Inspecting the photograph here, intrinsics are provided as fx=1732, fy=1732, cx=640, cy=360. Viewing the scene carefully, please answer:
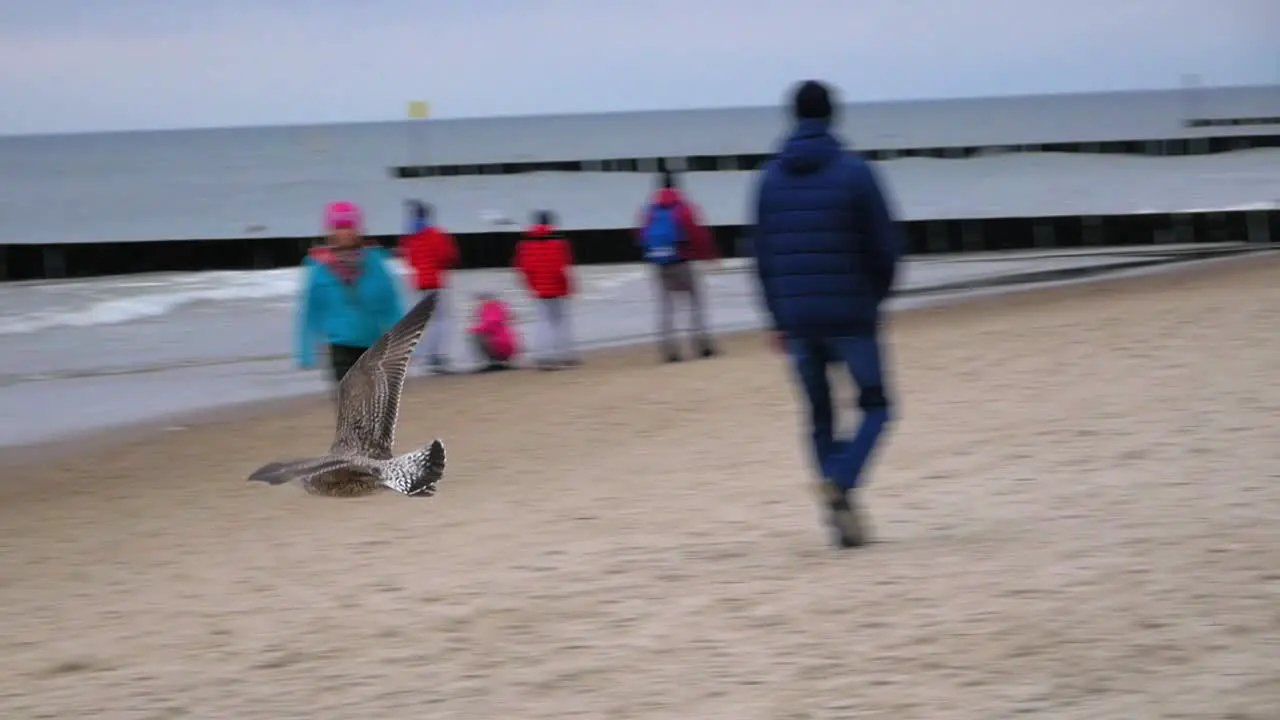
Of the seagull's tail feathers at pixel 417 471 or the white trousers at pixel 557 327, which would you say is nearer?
the seagull's tail feathers at pixel 417 471

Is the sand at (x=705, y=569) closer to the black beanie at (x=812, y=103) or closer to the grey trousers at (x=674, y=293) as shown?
the black beanie at (x=812, y=103)

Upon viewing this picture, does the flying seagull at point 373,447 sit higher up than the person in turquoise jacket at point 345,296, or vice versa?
the person in turquoise jacket at point 345,296

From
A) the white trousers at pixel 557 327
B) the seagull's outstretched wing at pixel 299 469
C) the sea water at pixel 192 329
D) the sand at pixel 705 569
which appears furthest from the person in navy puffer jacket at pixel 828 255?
the white trousers at pixel 557 327

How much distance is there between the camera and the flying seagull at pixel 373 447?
7660 millimetres

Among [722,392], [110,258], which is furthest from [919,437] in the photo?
[110,258]

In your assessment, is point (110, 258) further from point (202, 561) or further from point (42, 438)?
point (202, 561)

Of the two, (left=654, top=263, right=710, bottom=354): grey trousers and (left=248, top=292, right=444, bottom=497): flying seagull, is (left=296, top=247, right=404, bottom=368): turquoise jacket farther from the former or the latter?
(left=654, top=263, right=710, bottom=354): grey trousers

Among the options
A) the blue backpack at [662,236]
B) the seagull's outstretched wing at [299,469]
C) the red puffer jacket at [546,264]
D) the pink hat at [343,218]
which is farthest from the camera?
the red puffer jacket at [546,264]

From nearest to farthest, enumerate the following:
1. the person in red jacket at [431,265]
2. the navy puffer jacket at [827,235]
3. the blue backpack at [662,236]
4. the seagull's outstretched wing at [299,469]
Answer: the navy puffer jacket at [827,235]
the seagull's outstretched wing at [299,469]
the blue backpack at [662,236]
the person in red jacket at [431,265]

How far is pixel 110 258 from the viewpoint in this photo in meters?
32.4

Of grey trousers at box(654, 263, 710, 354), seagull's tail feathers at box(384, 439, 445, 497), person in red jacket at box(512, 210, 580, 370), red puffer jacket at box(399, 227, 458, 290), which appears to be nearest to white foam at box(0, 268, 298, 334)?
red puffer jacket at box(399, 227, 458, 290)

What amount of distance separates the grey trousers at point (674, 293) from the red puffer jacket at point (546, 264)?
883 mm

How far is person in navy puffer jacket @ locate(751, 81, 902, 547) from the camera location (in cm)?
636

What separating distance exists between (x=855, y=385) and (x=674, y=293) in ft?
29.3
